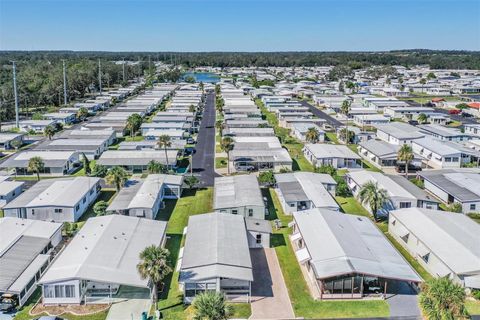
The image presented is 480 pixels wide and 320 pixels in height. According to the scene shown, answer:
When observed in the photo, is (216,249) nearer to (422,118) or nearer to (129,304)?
(129,304)

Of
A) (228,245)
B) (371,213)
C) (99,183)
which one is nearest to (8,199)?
(99,183)

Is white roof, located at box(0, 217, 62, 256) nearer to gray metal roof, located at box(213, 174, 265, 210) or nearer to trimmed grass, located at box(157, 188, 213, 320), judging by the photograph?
trimmed grass, located at box(157, 188, 213, 320)

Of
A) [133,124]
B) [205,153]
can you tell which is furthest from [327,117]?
[133,124]

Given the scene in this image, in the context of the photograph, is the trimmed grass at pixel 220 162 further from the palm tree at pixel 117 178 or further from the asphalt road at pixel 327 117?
the asphalt road at pixel 327 117

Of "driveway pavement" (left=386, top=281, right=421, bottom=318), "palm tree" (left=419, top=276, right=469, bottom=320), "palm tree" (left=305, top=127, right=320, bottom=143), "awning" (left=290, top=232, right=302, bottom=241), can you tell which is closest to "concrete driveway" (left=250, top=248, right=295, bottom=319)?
"awning" (left=290, top=232, right=302, bottom=241)

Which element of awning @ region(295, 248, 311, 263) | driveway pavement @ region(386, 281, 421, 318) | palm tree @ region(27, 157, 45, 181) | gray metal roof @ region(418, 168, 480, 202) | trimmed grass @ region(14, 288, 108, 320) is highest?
palm tree @ region(27, 157, 45, 181)

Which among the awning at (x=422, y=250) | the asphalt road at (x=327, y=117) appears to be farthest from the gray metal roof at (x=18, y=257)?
the asphalt road at (x=327, y=117)
